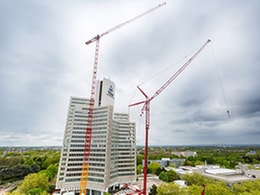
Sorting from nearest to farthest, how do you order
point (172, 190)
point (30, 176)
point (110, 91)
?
1. point (172, 190)
2. point (30, 176)
3. point (110, 91)

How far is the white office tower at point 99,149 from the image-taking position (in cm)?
4600

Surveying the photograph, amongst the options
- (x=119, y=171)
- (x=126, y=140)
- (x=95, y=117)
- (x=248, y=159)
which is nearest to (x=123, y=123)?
(x=126, y=140)

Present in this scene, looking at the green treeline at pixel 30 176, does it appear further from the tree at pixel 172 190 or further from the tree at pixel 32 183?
the tree at pixel 172 190

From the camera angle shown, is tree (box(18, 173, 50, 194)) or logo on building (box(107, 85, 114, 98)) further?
logo on building (box(107, 85, 114, 98))

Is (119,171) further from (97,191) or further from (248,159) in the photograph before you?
(248,159)

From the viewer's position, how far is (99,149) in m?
49.2

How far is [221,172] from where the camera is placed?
49.1m

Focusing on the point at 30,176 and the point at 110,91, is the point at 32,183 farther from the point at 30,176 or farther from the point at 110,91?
the point at 110,91

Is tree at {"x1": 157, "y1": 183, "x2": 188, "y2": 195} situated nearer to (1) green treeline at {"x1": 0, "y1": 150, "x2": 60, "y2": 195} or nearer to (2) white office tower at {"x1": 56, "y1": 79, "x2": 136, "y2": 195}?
(2) white office tower at {"x1": 56, "y1": 79, "x2": 136, "y2": 195}

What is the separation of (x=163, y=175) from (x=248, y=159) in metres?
72.2

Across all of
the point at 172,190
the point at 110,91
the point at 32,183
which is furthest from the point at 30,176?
the point at 110,91

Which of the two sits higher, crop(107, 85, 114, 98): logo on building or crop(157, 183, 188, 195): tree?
crop(107, 85, 114, 98): logo on building

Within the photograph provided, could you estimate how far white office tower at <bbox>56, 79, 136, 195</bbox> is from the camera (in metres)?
46.0

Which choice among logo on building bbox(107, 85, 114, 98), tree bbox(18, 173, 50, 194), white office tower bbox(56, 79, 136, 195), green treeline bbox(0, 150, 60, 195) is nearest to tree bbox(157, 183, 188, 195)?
white office tower bbox(56, 79, 136, 195)
